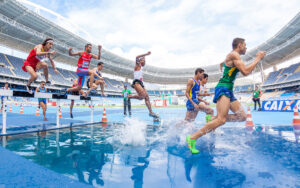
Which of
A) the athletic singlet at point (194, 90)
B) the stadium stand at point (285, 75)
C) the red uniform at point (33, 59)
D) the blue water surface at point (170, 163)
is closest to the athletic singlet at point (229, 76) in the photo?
the blue water surface at point (170, 163)

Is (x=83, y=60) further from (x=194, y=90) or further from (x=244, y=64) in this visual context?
(x=244, y=64)

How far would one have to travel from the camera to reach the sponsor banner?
1182cm

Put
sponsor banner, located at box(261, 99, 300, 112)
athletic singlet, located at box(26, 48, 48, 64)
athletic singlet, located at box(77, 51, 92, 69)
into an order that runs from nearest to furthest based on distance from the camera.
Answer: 1. athletic singlet, located at box(26, 48, 48, 64)
2. athletic singlet, located at box(77, 51, 92, 69)
3. sponsor banner, located at box(261, 99, 300, 112)

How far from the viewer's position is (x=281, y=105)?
12.8 metres

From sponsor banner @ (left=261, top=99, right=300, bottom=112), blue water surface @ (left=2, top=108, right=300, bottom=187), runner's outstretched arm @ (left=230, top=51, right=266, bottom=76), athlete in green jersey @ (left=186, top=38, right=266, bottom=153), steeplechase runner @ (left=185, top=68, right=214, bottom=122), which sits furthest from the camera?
sponsor banner @ (left=261, top=99, right=300, bottom=112)

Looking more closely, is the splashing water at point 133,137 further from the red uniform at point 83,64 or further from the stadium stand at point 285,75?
the stadium stand at point 285,75

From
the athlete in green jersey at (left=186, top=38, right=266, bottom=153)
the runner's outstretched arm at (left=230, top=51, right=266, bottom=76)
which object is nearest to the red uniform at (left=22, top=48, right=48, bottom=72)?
the athlete in green jersey at (left=186, top=38, right=266, bottom=153)

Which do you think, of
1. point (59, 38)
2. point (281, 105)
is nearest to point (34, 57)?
point (281, 105)

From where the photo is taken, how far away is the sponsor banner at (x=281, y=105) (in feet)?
38.8

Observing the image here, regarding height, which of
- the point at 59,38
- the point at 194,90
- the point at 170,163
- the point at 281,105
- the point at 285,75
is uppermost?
the point at 59,38

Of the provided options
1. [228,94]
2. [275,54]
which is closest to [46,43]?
[228,94]

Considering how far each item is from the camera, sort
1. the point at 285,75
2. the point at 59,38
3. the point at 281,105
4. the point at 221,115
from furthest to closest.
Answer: the point at 285,75
the point at 59,38
the point at 281,105
the point at 221,115

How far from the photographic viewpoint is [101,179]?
6.37 ft

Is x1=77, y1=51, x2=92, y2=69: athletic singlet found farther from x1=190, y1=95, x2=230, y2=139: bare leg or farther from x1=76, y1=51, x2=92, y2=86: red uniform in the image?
x1=190, y1=95, x2=230, y2=139: bare leg
